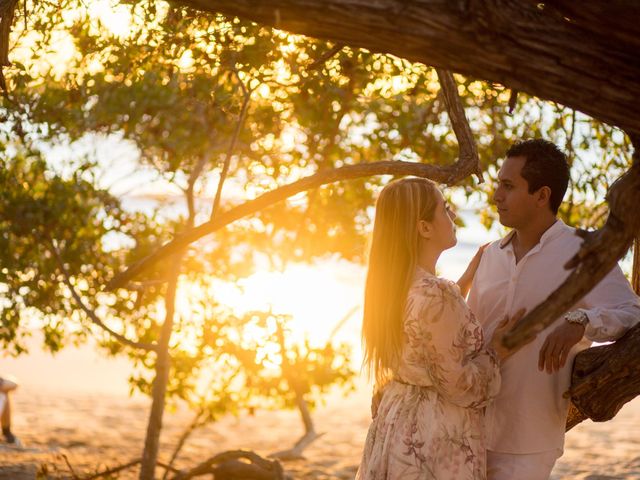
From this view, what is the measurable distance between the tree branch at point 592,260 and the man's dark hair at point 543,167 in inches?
43.4

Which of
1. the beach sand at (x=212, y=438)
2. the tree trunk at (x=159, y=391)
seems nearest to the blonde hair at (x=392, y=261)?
Result: the tree trunk at (x=159, y=391)

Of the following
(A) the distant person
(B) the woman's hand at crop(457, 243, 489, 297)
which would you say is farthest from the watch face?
(A) the distant person

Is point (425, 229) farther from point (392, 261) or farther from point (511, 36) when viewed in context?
point (511, 36)

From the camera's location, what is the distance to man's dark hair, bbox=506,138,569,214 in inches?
155

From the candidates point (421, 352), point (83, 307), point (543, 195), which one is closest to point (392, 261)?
point (421, 352)

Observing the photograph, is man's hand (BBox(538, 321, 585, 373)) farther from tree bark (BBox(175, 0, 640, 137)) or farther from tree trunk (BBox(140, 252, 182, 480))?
tree trunk (BBox(140, 252, 182, 480))

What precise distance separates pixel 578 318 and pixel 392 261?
0.69 m

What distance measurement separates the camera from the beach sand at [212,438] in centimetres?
955

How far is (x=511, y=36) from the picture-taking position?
276cm

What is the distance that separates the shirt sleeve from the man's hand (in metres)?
0.10

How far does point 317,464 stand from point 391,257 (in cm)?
764

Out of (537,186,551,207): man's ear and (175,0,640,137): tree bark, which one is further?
(537,186,551,207): man's ear

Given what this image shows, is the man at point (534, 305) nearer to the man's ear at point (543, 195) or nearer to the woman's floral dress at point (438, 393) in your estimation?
the man's ear at point (543, 195)

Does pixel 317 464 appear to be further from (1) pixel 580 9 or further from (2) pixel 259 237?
(1) pixel 580 9
